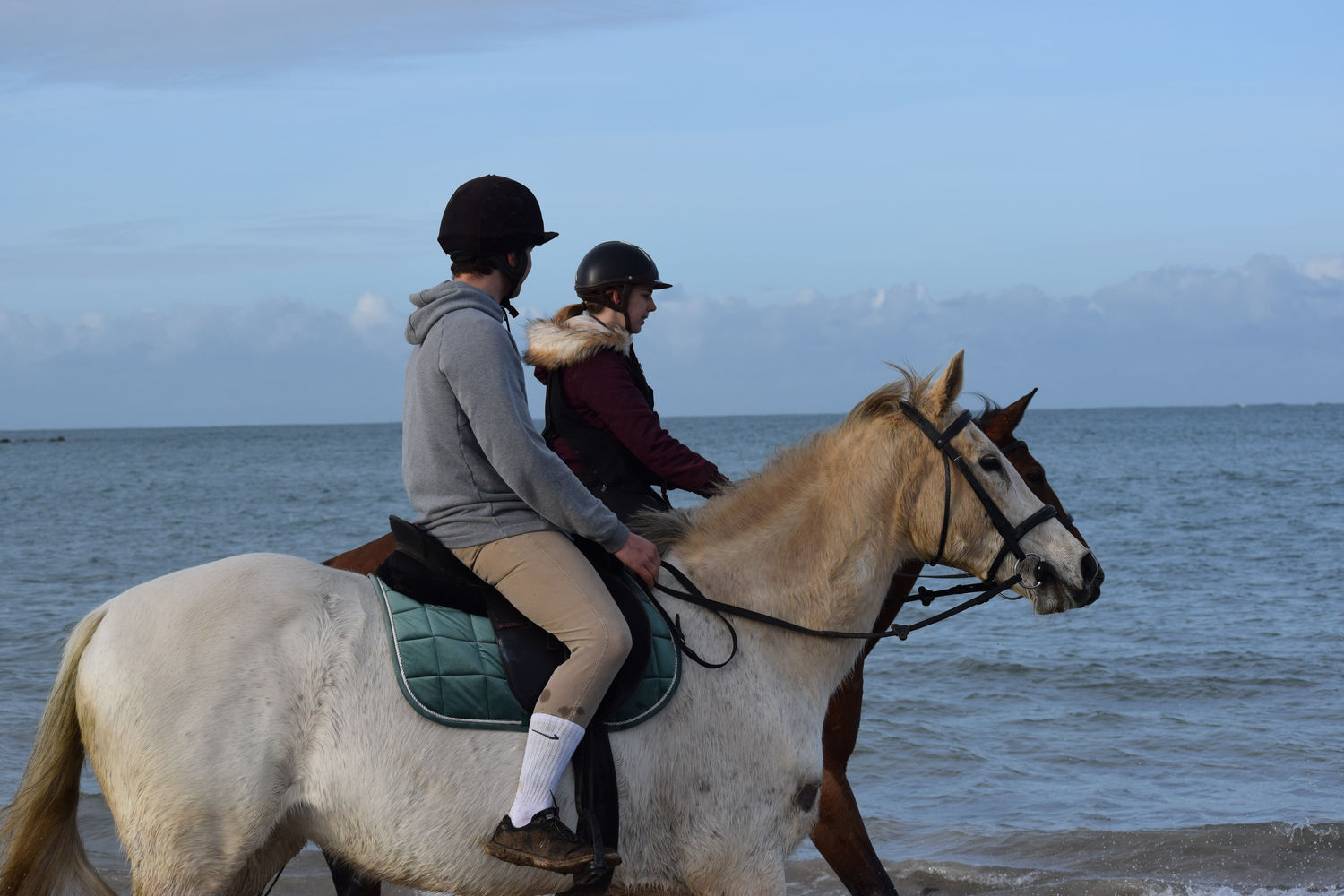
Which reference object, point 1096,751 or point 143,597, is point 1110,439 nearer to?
point 1096,751

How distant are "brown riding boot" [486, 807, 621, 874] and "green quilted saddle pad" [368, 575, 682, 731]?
281 mm

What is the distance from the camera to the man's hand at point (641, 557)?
140 inches

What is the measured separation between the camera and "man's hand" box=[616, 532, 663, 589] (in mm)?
3551

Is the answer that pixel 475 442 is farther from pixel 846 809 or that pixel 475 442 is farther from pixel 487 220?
pixel 846 809

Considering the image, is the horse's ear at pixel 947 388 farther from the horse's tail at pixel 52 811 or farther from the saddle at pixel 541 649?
the horse's tail at pixel 52 811

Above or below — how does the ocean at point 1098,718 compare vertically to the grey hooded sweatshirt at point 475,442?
below

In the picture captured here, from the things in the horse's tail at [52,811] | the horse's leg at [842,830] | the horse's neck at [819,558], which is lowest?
the horse's leg at [842,830]

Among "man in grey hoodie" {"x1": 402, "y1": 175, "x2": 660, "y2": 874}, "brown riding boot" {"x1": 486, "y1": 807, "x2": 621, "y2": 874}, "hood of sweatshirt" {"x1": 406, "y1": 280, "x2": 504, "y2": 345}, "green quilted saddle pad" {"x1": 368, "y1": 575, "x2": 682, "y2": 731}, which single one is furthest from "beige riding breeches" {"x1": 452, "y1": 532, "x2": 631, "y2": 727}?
"hood of sweatshirt" {"x1": 406, "y1": 280, "x2": 504, "y2": 345}

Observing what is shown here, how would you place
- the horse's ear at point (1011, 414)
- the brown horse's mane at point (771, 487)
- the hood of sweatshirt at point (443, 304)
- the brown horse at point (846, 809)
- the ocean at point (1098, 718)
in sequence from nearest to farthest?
the hood of sweatshirt at point (443, 304) → the brown horse's mane at point (771, 487) → the brown horse at point (846, 809) → the horse's ear at point (1011, 414) → the ocean at point (1098, 718)

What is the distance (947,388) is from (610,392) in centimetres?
143

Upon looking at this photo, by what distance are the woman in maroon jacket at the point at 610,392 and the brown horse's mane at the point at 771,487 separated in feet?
1.23

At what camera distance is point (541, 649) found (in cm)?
338

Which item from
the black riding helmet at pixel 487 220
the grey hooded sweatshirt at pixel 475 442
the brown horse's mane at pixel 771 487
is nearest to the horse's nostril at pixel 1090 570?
the brown horse's mane at pixel 771 487

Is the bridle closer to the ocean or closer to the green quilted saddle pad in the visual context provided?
the green quilted saddle pad
